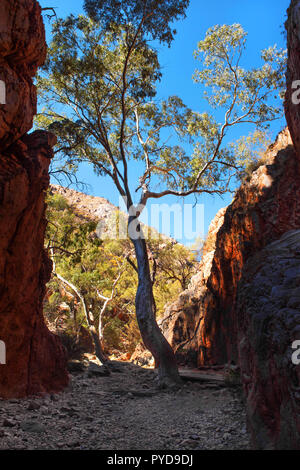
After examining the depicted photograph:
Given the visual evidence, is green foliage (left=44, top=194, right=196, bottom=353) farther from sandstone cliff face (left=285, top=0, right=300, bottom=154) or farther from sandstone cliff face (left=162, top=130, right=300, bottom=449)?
sandstone cliff face (left=285, top=0, right=300, bottom=154)

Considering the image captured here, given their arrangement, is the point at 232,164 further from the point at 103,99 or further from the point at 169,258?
the point at 169,258

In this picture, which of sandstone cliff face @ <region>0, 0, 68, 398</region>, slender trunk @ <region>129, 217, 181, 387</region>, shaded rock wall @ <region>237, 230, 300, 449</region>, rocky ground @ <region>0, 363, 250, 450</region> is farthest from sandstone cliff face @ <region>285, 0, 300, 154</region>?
slender trunk @ <region>129, 217, 181, 387</region>

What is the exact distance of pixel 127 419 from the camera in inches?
272

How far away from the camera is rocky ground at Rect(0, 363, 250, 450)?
5.08 m

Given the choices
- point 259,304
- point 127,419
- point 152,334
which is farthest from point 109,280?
point 259,304

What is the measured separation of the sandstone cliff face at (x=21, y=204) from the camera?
6508 mm

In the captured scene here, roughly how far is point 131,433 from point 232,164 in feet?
37.6

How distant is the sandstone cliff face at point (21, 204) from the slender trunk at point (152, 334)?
3377 millimetres

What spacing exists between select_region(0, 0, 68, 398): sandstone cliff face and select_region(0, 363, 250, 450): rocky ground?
749 millimetres

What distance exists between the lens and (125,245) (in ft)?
72.0

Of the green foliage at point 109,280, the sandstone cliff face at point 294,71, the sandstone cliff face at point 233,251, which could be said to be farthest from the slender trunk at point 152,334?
the sandstone cliff face at point 294,71

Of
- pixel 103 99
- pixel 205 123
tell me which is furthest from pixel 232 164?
pixel 103 99

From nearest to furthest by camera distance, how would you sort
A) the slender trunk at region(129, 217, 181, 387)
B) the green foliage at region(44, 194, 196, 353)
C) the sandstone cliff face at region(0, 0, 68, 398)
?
the sandstone cliff face at region(0, 0, 68, 398) < the slender trunk at region(129, 217, 181, 387) < the green foliage at region(44, 194, 196, 353)

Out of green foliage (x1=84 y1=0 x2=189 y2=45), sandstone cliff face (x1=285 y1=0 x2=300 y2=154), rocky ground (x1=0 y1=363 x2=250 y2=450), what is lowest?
rocky ground (x1=0 y1=363 x2=250 y2=450)
